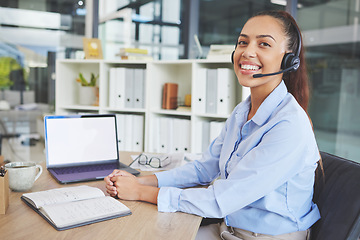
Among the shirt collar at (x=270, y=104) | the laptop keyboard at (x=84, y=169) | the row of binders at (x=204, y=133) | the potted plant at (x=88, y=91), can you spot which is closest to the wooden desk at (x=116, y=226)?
the laptop keyboard at (x=84, y=169)

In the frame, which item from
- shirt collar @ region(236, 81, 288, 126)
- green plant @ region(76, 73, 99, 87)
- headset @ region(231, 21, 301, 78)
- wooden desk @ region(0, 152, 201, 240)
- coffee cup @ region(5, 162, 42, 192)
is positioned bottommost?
wooden desk @ region(0, 152, 201, 240)

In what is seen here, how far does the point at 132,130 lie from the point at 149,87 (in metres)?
0.42

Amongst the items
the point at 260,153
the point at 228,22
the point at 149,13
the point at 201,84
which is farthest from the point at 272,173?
the point at 228,22

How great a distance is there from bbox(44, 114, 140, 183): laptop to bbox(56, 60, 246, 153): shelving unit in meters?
1.21

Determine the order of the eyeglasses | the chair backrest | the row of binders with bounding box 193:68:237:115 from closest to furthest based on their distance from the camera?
the chair backrest
the eyeglasses
the row of binders with bounding box 193:68:237:115

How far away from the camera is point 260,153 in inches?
43.8

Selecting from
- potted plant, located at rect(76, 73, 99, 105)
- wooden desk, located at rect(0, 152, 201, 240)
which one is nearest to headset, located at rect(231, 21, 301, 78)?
wooden desk, located at rect(0, 152, 201, 240)

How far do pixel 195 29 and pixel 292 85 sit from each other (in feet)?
7.58

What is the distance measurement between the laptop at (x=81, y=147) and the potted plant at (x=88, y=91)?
1.66 metres

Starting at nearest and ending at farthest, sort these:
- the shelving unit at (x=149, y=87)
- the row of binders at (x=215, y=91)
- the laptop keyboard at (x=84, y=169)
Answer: the laptop keyboard at (x=84, y=169) < the row of binders at (x=215, y=91) < the shelving unit at (x=149, y=87)

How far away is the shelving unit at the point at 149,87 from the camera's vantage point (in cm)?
279

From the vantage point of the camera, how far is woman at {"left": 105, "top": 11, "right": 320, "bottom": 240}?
1.10 m

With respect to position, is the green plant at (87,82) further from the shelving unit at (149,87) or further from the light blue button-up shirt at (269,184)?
the light blue button-up shirt at (269,184)

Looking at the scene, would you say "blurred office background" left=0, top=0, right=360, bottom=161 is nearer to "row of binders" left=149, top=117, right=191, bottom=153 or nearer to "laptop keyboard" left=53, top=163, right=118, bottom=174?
"row of binders" left=149, top=117, right=191, bottom=153
